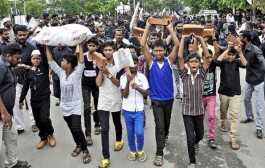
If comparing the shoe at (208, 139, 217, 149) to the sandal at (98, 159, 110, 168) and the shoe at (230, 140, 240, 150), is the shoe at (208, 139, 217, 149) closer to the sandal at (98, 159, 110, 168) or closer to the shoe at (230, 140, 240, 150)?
the shoe at (230, 140, 240, 150)

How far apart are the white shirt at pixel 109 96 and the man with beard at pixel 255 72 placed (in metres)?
2.39

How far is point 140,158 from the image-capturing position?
4.91m

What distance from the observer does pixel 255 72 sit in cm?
592

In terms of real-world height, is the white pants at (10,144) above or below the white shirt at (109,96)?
below

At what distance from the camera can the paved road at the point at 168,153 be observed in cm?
482

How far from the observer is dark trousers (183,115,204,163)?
449 centimetres

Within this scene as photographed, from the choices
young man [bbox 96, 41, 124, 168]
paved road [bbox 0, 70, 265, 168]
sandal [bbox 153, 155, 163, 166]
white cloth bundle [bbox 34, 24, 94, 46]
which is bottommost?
paved road [bbox 0, 70, 265, 168]

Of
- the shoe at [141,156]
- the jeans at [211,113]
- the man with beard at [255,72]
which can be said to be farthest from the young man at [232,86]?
the shoe at [141,156]

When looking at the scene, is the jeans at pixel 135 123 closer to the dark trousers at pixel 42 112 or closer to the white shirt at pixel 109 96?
the white shirt at pixel 109 96

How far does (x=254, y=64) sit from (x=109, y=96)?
2875mm

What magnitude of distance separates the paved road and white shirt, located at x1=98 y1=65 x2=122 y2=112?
865 millimetres

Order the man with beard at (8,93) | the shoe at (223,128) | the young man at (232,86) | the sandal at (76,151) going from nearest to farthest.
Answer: the man with beard at (8,93)
the sandal at (76,151)
the young man at (232,86)
the shoe at (223,128)

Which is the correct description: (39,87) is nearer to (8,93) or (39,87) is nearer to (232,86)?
(8,93)

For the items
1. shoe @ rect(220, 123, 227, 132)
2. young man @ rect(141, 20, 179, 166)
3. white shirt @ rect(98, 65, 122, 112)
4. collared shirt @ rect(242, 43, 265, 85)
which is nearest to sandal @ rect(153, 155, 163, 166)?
young man @ rect(141, 20, 179, 166)
